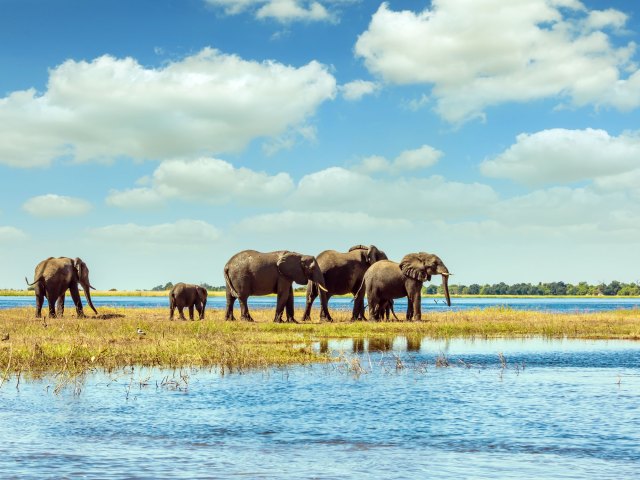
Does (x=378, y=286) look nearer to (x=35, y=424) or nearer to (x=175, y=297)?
(x=175, y=297)

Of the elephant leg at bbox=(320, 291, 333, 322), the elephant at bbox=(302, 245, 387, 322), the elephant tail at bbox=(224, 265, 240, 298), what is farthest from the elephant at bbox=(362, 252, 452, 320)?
the elephant tail at bbox=(224, 265, 240, 298)

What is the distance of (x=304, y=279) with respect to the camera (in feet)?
124

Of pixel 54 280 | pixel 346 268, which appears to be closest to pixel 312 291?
pixel 346 268

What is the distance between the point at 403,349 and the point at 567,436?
13.5 meters

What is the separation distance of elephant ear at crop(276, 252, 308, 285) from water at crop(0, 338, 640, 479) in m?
15.6

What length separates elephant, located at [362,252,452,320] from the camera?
1505 inches

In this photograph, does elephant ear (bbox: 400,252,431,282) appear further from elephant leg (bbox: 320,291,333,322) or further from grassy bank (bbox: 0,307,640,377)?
elephant leg (bbox: 320,291,333,322)

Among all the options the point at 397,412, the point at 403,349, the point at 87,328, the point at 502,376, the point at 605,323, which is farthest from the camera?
the point at 605,323

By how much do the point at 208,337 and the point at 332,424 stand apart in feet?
44.3

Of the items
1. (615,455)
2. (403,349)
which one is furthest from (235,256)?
(615,455)

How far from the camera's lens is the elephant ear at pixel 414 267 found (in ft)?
125

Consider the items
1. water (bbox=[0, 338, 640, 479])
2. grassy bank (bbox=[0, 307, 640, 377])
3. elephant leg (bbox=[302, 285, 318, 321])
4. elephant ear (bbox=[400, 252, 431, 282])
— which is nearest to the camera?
water (bbox=[0, 338, 640, 479])

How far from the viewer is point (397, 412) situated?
50.3 ft

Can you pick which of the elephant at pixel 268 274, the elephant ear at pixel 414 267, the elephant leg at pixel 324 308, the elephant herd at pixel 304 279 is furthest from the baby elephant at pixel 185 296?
the elephant ear at pixel 414 267
